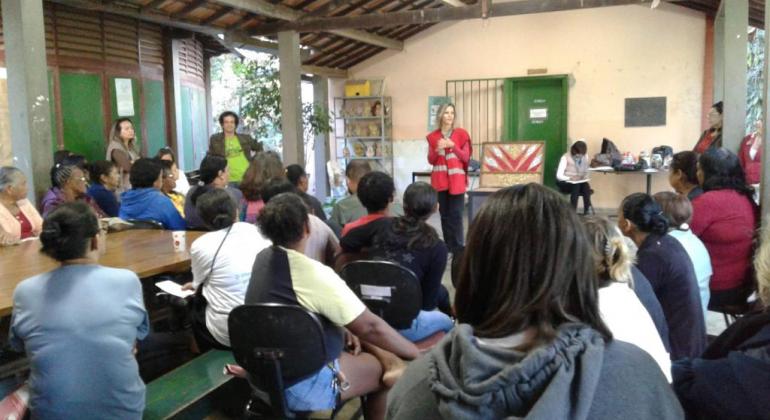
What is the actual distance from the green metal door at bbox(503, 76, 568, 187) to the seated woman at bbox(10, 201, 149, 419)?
9223mm

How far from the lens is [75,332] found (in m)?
2.05

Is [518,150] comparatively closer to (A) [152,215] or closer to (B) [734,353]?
(A) [152,215]

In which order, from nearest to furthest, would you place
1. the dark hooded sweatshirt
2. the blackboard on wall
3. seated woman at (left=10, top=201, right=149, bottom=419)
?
the dark hooded sweatshirt, seated woman at (left=10, top=201, right=149, bottom=419), the blackboard on wall

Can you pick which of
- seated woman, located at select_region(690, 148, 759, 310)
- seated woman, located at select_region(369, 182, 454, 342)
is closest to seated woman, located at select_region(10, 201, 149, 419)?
seated woman, located at select_region(369, 182, 454, 342)

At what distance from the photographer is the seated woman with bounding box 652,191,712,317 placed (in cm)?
300

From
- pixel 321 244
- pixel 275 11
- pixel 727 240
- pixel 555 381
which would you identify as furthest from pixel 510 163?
pixel 555 381

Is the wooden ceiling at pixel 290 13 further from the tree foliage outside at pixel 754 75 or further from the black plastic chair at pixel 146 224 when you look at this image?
the black plastic chair at pixel 146 224

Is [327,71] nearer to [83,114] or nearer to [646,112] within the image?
[83,114]

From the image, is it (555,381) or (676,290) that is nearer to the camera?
(555,381)

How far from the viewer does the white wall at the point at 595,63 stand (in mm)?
9914

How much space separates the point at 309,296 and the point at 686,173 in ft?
9.06

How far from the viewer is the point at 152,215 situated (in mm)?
4414

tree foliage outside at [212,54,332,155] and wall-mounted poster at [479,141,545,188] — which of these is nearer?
wall-mounted poster at [479,141,545,188]

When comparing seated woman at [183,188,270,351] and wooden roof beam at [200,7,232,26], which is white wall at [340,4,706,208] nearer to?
wooden roof beam at [200,7,232,26]
